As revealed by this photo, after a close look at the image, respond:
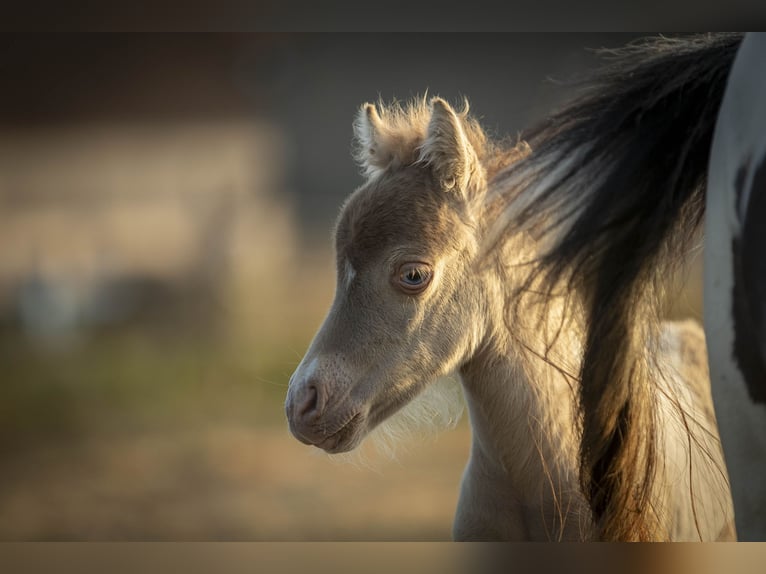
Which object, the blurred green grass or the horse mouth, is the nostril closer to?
the horse mouth

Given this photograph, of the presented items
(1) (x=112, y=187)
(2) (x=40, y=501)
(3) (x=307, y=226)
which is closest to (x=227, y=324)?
(3) (x=307, y=226)

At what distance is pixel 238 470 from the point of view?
237 cm

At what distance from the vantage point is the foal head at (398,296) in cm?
130

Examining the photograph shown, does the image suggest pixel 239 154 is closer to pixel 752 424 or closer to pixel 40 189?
pixel 40 189

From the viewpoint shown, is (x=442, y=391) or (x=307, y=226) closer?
(x=442, y=391)

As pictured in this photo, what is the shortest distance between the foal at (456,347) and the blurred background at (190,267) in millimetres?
816

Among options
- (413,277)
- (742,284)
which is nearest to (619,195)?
(742,284)

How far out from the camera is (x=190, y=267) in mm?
2393

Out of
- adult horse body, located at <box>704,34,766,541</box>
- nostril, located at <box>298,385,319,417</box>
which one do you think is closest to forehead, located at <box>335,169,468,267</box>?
nostril, located at <box>298,385,319,417</box>

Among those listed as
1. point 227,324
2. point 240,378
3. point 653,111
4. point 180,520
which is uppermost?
point 653,111

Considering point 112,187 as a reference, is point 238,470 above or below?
below

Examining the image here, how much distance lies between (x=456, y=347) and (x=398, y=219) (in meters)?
0.24

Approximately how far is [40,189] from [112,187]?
198mm

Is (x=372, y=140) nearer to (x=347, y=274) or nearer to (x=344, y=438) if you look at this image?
(x=347, y=274)
